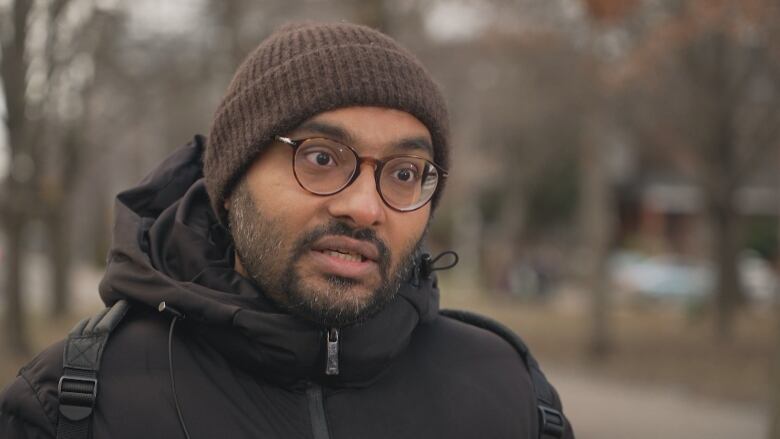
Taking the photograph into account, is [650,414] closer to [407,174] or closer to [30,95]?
[30,95]

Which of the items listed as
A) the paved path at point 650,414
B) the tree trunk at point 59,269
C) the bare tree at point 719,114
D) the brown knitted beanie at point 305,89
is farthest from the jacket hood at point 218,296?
the tree trunk at point 59,269

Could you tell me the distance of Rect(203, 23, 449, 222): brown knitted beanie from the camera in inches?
76.3

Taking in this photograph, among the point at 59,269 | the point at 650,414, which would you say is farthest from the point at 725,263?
the point at 59,269

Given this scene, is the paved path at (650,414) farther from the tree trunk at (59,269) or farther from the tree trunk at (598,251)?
the tree trunk at (59,269)

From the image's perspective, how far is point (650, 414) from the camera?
947 cm

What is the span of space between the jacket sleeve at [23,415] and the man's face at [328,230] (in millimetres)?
515

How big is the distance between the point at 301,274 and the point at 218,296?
184mm

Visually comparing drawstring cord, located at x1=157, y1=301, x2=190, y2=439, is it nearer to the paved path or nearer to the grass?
the paved path

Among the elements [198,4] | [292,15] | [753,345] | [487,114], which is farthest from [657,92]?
[487,114]

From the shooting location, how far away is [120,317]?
Answer: 1887mm

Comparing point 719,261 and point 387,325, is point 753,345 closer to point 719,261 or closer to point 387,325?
point 719,261

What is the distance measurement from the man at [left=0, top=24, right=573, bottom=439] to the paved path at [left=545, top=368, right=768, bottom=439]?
691 cm

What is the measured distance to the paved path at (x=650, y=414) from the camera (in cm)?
863

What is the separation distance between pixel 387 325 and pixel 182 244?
1.66ft
